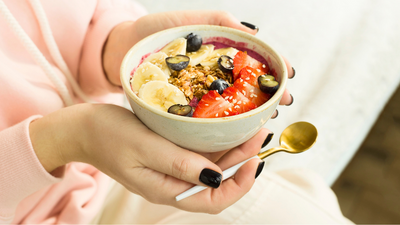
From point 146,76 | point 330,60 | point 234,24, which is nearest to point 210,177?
point 146,76

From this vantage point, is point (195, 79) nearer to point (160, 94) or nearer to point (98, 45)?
point (160, 94)

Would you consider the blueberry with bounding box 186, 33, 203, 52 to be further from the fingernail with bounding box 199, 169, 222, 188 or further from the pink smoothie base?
the fingernail with bounding box 199, 169, 222, 188

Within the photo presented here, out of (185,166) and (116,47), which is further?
(116,47)

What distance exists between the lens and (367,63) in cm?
160

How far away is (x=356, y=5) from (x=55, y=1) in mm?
1807

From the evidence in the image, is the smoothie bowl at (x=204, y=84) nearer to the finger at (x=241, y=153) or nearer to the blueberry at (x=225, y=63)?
the blueberry at (x=225, y=63)

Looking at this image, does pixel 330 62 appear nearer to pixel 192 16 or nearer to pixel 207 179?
pixel 192 16

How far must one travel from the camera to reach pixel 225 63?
72 centimetres

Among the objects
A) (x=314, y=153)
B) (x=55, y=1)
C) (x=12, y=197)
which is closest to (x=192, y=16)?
(x=55, y=1)

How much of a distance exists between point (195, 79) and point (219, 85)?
3.1 inches

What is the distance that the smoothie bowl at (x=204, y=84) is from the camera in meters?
0.56

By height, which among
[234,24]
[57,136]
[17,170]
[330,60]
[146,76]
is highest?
[234,24]

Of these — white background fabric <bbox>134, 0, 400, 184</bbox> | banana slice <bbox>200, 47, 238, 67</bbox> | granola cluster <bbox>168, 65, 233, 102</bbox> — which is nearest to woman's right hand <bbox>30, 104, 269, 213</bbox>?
granola cluster <bbox>168, 65, 233, 102</bbox>

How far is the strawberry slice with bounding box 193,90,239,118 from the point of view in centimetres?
59
